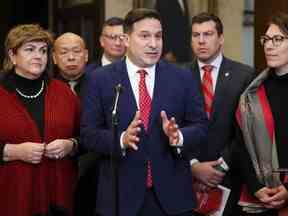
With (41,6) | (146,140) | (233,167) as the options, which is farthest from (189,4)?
(146,140)

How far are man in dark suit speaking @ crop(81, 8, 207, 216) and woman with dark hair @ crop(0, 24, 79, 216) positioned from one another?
0.92ft

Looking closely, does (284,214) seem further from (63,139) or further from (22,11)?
(22,11)

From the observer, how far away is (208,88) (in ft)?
14.2

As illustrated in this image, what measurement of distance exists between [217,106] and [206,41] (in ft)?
1.54

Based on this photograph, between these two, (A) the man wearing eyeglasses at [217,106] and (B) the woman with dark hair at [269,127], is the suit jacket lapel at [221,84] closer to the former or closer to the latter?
(A) the man wearing eyeglasses at [217,106]

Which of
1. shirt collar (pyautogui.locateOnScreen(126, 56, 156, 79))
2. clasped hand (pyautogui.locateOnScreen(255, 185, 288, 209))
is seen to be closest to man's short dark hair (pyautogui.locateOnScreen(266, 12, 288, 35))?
shirt collar (pyautogui.locateOnScreen(126, 56, 156, 79))

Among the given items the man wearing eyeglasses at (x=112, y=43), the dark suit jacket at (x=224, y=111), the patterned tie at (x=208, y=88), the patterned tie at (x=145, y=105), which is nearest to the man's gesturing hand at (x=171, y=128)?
the patterned tie at (x=145, y=105)

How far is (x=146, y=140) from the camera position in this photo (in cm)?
349

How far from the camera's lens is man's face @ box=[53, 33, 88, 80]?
14.9 ft

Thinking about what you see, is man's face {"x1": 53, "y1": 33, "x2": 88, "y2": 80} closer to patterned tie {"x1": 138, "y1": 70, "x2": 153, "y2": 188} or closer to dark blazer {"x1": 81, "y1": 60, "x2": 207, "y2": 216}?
dark blazer {"x1": 81, "y1": 60, "x2": 207, "y2": 216}

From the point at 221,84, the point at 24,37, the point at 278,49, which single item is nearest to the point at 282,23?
the point at 278,49

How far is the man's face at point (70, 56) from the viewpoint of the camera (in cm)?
455

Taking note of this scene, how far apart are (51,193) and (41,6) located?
5770mm

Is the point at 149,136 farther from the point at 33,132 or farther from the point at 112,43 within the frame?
the point at 112,43
